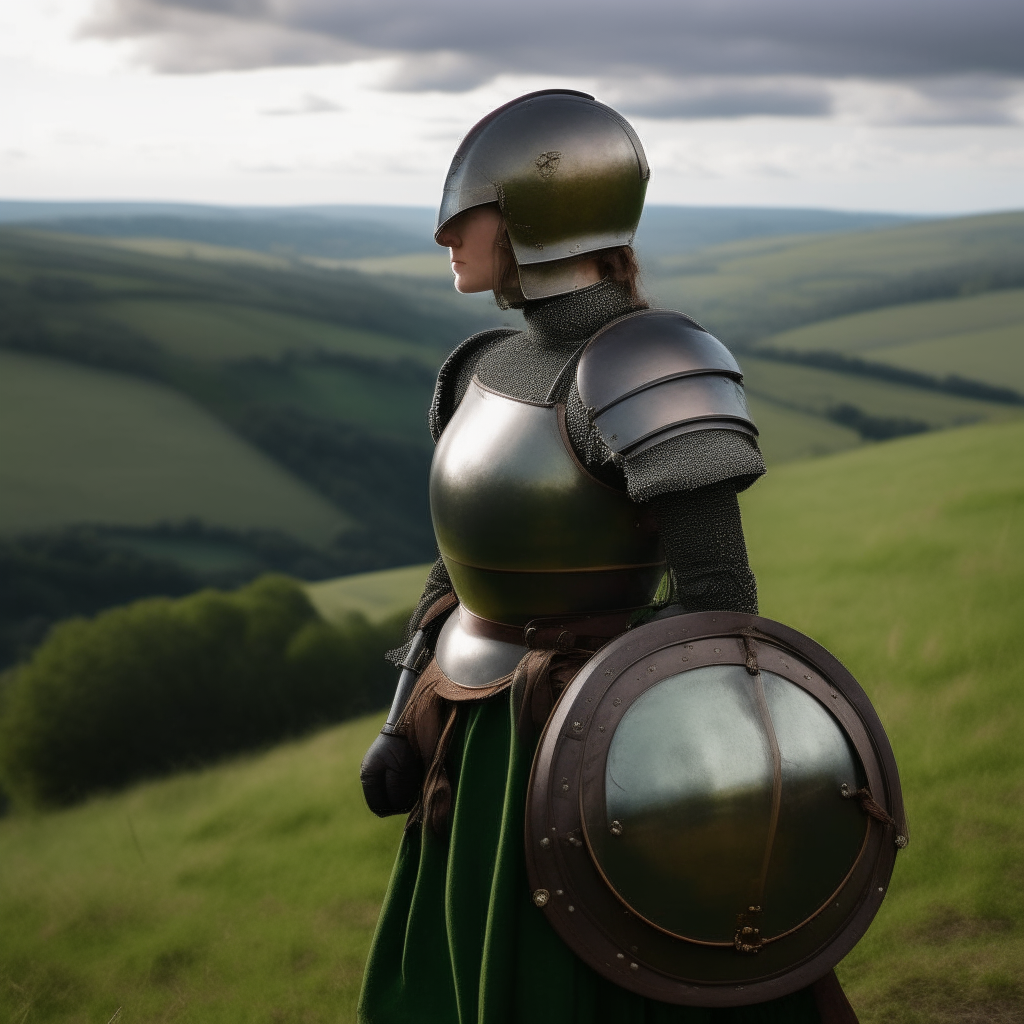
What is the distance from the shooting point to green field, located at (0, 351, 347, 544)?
952cm

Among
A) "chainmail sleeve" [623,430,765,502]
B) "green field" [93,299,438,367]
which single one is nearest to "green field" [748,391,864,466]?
"green field" [93,299,438,367]

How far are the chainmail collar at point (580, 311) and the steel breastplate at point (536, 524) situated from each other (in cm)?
19

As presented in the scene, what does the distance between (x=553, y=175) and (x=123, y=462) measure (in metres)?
8.54

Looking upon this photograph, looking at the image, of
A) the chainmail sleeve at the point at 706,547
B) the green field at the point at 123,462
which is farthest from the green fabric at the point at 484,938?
the green field at the point at 123,462

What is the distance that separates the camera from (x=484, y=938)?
2604mm

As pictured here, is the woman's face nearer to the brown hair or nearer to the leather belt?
the brown hair

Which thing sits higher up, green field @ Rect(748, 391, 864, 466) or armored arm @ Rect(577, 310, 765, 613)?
armored arm @ Rect(577, 310, 765, 613)

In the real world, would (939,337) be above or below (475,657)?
below

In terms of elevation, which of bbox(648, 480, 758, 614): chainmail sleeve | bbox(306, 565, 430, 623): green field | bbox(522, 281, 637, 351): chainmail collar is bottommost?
bbox(306, 565, 430, 623): green field

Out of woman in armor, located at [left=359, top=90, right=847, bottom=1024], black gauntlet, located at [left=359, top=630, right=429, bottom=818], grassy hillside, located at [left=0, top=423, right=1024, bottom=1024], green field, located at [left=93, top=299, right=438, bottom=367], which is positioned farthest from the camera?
green field, located at [left=93, top=299, right=438, bottom=367]

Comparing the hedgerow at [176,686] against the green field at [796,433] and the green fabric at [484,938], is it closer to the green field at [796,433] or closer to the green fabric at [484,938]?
the green fabric at [484,938]

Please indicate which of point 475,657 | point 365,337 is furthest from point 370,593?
point 475,657

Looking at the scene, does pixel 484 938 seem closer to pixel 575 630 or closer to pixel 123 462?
pixel 575 630

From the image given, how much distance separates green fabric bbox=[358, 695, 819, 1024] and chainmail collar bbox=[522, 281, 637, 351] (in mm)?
807
